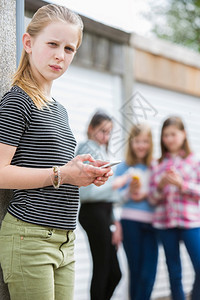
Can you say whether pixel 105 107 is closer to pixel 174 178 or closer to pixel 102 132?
pixel 174 178

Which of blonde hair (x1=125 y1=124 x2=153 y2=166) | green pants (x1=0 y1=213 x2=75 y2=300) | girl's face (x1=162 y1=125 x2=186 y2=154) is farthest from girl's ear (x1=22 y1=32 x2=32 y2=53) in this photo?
blonde hair (x1=125 y1=124 x2=153 y2=166)

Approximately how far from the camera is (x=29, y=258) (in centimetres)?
91

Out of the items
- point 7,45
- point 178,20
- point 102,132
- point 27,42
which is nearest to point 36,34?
point 27,42

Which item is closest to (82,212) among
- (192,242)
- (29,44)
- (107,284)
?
(107,284)

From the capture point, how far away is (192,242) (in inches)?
84.0

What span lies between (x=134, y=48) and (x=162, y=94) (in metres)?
0.52

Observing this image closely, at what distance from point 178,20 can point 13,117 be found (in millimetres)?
8279

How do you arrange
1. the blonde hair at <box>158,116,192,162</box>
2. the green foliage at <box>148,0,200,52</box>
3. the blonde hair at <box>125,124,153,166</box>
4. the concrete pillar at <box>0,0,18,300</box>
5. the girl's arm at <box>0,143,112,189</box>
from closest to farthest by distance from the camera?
the girl's arm at <box>0,143,112,189</box> → the concrete pillar at <box>0,0,18,300</box> → the blonde hair at <box>158,116,192,162</box> → the blonde hair at <box>125,124,153,166</box> → the green foliage at <box>148,0,200,52</box>

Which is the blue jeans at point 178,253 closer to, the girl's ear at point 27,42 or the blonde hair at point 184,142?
the blonde hair at point 184,142

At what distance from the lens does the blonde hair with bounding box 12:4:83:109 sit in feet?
3.21

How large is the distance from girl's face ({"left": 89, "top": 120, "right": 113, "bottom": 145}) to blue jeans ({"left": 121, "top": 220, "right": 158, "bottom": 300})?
81 centimetres

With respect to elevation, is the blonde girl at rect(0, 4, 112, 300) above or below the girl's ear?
below

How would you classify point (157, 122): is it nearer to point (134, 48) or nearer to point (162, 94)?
point (162, 94)

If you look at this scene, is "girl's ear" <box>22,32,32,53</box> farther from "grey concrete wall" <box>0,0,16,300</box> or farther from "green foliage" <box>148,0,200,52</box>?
"green foliage" <box>148,0,200,52</box>
